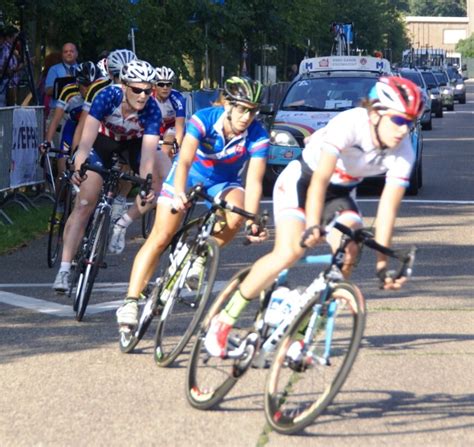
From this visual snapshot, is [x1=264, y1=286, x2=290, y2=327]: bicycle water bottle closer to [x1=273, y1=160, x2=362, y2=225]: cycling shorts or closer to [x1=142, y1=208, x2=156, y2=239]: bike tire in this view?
[x1=273, y1=160, x2=362, y2=225]: cycling shorts

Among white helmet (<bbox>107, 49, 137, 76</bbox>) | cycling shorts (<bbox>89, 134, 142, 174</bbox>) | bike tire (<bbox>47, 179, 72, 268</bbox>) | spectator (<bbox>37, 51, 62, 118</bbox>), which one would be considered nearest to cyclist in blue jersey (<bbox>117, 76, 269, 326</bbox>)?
cycling shorts (<bbox>89, 134, 142, 174</bbox>)

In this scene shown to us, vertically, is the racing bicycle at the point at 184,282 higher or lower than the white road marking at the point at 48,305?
higher

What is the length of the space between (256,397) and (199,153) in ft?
5.86

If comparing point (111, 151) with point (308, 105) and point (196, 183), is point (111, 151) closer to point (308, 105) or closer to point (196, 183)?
point (196, 183)

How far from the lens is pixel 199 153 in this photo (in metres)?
8.66

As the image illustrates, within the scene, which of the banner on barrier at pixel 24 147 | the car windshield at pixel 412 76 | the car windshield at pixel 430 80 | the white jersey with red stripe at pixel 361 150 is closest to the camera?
the white jersey with red stripe at pixel 361 150

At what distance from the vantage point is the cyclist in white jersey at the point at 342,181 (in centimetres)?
670

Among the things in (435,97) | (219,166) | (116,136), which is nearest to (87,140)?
(116,136)

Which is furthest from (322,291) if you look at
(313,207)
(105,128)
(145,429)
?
(105,128)

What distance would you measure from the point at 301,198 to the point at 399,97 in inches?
34.4

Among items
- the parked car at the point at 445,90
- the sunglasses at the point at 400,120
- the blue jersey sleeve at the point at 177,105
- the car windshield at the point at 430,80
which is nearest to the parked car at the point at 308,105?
the blue jersey sleeve at the point at 177,105

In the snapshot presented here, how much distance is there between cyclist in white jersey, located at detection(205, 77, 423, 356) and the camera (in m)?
6.70

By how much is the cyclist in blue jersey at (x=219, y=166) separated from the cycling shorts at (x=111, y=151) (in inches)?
87.6

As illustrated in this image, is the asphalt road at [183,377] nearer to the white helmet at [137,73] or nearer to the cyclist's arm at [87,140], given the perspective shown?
the cyclist's arm at [87,140]
